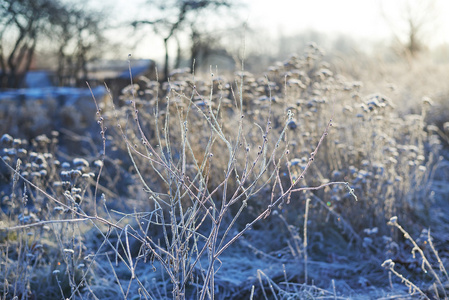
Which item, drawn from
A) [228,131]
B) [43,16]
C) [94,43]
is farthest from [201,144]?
[94,43]

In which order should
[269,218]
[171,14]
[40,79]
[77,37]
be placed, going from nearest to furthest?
[269,218] → [171,14] → [77,37] → [40,79]

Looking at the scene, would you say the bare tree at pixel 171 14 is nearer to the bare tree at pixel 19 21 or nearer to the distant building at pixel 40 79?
the bare tree at pixel 19 21

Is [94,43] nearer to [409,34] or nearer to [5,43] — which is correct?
[5,43]

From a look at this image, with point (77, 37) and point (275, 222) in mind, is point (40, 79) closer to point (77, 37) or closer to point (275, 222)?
point (77, 37)

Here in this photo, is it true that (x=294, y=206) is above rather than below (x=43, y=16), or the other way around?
below

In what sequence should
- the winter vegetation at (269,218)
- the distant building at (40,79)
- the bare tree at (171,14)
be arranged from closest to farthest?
the winter vegetation at (269,218) < the bare tree at (171,14) < the distant building at (40,79)

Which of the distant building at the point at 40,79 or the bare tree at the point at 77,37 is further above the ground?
the bare tree at the point at 77,37

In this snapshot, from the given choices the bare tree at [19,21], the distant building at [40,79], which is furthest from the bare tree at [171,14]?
the distant building at [40,79]

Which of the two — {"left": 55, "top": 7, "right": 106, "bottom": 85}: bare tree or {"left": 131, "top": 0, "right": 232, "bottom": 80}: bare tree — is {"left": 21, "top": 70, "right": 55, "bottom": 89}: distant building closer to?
{"left": 55, "top": 7, "right": 106, "bottom": 85}: bare tree

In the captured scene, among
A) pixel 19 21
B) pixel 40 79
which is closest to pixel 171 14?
pixel 19 21

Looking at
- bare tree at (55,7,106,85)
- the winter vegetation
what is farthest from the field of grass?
bare tree at (55,7,106,85)

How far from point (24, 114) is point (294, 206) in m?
5.08

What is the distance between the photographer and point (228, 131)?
421 cm

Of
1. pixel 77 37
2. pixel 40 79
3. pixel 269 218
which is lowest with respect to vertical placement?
pixel 40 79
